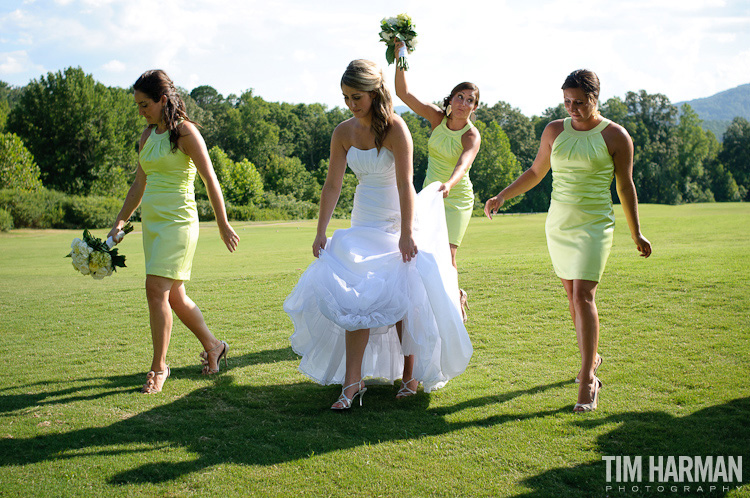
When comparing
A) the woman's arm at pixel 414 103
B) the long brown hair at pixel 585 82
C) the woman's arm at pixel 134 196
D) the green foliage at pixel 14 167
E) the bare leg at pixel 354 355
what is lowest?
the bare leg at pixel 354 355

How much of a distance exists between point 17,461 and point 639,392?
475cm

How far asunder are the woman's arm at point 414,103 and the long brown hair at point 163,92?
8.19 ft

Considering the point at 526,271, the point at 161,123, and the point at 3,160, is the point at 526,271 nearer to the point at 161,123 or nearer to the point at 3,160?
the point at 161,123

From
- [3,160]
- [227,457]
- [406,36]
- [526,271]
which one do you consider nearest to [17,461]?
[227,457]

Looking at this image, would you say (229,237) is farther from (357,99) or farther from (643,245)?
(643,245)

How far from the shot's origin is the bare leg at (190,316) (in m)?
5.76

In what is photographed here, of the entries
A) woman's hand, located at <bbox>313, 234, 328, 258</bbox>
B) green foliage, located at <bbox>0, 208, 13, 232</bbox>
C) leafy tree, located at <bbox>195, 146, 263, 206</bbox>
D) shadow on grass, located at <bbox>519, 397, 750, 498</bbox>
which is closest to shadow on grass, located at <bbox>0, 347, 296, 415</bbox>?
woman's hand, located at <bbox>313, 234, 328, 258</bbox>

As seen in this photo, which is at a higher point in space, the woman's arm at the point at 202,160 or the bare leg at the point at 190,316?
the woman's arm at the point at 202,160

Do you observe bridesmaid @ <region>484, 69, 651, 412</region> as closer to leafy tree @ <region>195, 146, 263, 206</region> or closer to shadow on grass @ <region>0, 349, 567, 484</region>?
shadow on grass @ <region>0, 349, 567, 484</region>

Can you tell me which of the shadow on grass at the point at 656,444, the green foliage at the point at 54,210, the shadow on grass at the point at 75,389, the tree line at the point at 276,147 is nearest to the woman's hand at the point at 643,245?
the shadow on grass at the point at 656,444

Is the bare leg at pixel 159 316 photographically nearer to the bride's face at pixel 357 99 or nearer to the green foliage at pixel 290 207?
the bride's face at pixel 357 99

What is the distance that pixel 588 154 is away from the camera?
4945mm

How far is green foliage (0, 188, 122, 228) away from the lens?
37844 millimetres

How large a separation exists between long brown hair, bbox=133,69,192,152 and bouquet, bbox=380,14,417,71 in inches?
93.7
